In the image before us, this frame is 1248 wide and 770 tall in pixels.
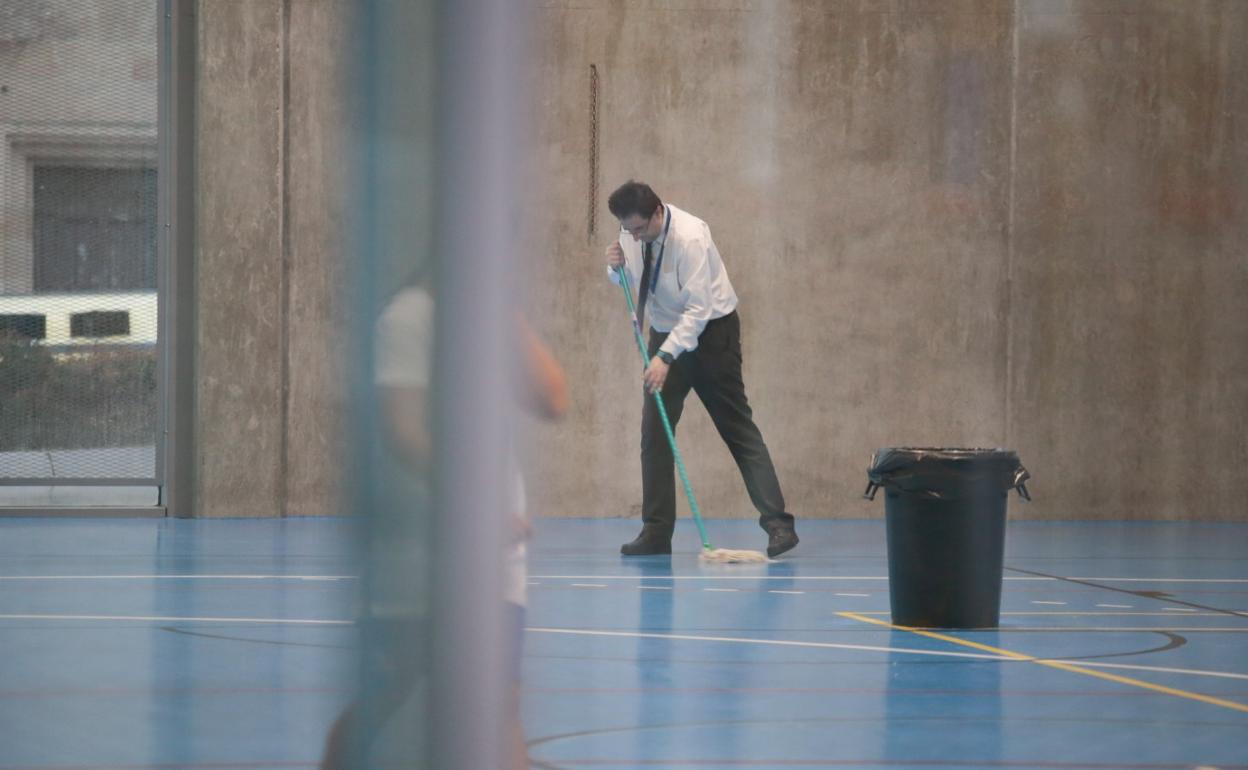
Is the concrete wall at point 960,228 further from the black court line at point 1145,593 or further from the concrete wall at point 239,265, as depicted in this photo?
the black court line at point 1145,593

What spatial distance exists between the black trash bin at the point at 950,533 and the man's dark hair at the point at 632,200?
2851 millimetres

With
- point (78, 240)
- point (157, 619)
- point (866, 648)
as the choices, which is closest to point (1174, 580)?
point (866, 648)

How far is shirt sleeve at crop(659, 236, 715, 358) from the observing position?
8188mm

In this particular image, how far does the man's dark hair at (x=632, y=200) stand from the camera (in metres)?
8.05

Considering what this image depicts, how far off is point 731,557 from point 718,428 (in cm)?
79

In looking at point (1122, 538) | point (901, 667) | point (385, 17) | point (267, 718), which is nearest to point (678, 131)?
point (1122, 538)

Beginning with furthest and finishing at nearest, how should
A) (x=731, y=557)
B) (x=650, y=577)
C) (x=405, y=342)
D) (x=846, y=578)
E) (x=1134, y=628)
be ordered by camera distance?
(x=731, y=557)
(x=846, y=578)
(x=650, y=577)
(x=1134, y=628)
(x=405, y=342)

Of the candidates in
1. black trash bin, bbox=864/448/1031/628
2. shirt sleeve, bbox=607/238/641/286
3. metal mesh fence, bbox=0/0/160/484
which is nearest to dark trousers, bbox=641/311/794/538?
shirt sleeve, bbox=607/238/641/286

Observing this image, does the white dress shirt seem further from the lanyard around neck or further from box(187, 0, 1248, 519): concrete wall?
box(187, 0, 1248, 519): concrete wall

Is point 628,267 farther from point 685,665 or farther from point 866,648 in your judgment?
point 685,665

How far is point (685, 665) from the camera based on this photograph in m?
4.66

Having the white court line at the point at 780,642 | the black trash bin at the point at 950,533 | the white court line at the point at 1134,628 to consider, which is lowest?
the white court line at the point at 1134,628

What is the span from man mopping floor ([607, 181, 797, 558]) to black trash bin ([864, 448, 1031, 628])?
2.53m

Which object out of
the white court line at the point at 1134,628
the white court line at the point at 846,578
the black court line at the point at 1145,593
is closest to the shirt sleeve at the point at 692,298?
the white court line at the point at 846,578
